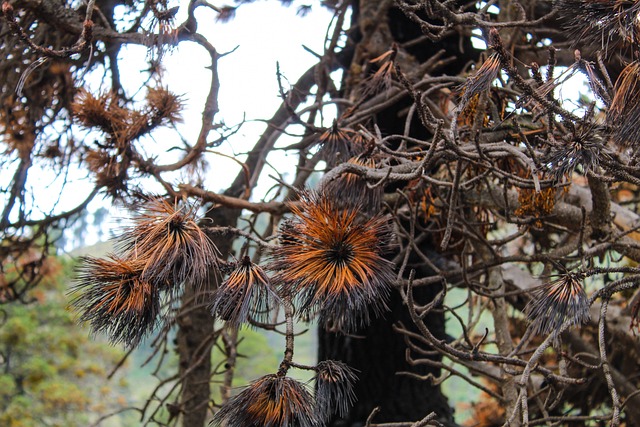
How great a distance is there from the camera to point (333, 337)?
12.4ft

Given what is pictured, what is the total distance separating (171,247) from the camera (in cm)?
192

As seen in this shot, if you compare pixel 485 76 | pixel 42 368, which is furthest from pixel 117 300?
pixel 42 368

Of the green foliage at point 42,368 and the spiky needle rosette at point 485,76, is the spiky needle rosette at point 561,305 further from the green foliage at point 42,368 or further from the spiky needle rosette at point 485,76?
the green foliage at point 42,368

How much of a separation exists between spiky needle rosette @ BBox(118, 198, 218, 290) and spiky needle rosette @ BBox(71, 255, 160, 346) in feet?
0.14

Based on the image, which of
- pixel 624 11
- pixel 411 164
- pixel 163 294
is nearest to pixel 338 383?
pixel 163 294

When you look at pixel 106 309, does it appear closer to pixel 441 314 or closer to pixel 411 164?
pixel 411 164

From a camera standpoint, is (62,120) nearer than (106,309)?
No

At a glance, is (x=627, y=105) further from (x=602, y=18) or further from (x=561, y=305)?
(x=561, y=305)

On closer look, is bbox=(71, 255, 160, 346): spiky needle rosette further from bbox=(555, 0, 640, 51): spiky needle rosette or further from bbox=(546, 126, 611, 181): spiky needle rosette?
bbox=(555, 0, 640, 51): spiky needle rosette

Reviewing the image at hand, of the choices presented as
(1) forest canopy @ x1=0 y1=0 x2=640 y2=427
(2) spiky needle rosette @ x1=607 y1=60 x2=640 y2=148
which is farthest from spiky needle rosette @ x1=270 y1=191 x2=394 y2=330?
(2) spiky needle rosette @ x1=607 y1=60 x2=640 y2=148

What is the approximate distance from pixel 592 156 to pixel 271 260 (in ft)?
3.07

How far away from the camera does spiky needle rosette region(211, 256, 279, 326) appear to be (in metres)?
1.83

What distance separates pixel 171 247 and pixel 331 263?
1.47 ft

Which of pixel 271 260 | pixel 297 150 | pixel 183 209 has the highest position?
pixel 297 150
